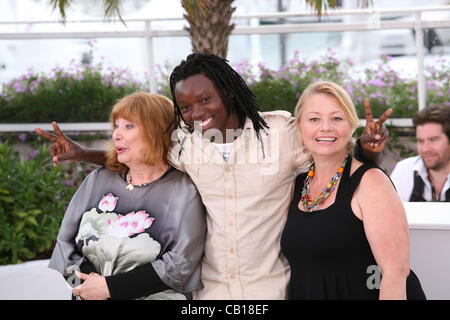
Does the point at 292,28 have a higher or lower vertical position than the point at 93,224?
higher

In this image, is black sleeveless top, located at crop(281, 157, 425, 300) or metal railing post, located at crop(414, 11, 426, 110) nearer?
black sleeveless top, located at crop(281, 157, 425, 300)

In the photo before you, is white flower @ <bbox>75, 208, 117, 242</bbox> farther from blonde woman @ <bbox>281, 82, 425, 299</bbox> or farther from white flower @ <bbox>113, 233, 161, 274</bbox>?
blonde woman @ <bbox>281, 82, 425, 299</bbox>

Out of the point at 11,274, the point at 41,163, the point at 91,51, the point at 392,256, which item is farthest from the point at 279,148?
the point at 91,51

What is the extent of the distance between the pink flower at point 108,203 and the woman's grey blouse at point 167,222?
0.02 m

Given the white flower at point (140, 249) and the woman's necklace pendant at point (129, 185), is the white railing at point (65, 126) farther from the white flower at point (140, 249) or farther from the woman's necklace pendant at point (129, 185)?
the white flower at point (140, 249)

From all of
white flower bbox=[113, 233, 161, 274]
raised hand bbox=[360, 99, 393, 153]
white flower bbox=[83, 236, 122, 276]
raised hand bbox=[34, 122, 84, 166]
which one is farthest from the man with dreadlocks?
raised hand bbox=[34, 122, 84, 166]

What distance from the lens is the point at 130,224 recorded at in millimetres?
2779

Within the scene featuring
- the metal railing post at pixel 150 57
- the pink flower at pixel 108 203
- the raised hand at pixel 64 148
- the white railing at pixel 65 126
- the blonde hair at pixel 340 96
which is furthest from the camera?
the white railing at pixel 65 126

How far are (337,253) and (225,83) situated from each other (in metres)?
0.78

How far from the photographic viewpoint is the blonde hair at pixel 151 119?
2832 millimetres

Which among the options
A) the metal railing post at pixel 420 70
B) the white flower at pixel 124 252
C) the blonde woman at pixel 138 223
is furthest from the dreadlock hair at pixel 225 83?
the metal railing post at pixel 420 70

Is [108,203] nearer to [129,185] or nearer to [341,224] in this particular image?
[129,185]

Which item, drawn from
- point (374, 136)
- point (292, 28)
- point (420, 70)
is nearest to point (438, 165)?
point (374, 136)

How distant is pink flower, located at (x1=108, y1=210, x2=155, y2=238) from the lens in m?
2.77
